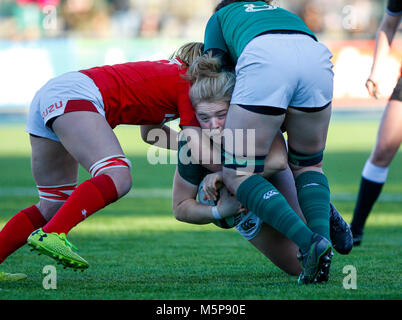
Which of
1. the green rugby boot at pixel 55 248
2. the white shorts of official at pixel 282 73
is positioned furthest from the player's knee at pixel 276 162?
the green rugby boot at pixel 55 248

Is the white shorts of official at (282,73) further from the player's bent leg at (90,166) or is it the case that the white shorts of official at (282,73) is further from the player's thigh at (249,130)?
the player's bent leg at (90,166)

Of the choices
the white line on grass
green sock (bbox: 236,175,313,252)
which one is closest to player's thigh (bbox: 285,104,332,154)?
green sock (bbox: 236,175,313,252)

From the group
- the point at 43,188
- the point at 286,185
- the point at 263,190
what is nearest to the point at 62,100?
the point at 43,188

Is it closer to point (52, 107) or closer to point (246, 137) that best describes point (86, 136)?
point (52, 107)

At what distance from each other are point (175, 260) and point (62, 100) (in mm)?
1282

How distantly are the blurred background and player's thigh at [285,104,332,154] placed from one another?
10828mm

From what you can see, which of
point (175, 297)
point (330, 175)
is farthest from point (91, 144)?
point (330, 175)

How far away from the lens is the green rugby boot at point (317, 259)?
2865mm

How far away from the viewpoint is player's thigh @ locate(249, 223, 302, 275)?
139 inches

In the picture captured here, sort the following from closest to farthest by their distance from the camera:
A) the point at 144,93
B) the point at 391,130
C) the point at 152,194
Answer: the point at 144,93 → the point at 391,130 → the point at 152,194

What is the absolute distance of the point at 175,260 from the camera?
4.04m

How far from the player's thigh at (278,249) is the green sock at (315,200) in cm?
33

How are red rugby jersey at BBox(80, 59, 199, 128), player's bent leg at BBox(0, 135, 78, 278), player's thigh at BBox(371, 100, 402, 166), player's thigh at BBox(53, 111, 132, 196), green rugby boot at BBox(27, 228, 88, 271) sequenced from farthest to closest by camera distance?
player's thigh at BBox(371, 100, 402, 166), player's bent leg at BBox(0, 135, 78, 278), red rugby jersey at BBox(80, 59, 199, 128), player's thigh at BBox(53, 111, 132, 196), green rugby boot at BBox(27, 228, 88, 271)

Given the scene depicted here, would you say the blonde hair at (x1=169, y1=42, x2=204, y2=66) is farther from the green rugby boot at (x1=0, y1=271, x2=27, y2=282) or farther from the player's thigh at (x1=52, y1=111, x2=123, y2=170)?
the green rugby boot at (x1=0, y1=271, x2=27, y2=282)
